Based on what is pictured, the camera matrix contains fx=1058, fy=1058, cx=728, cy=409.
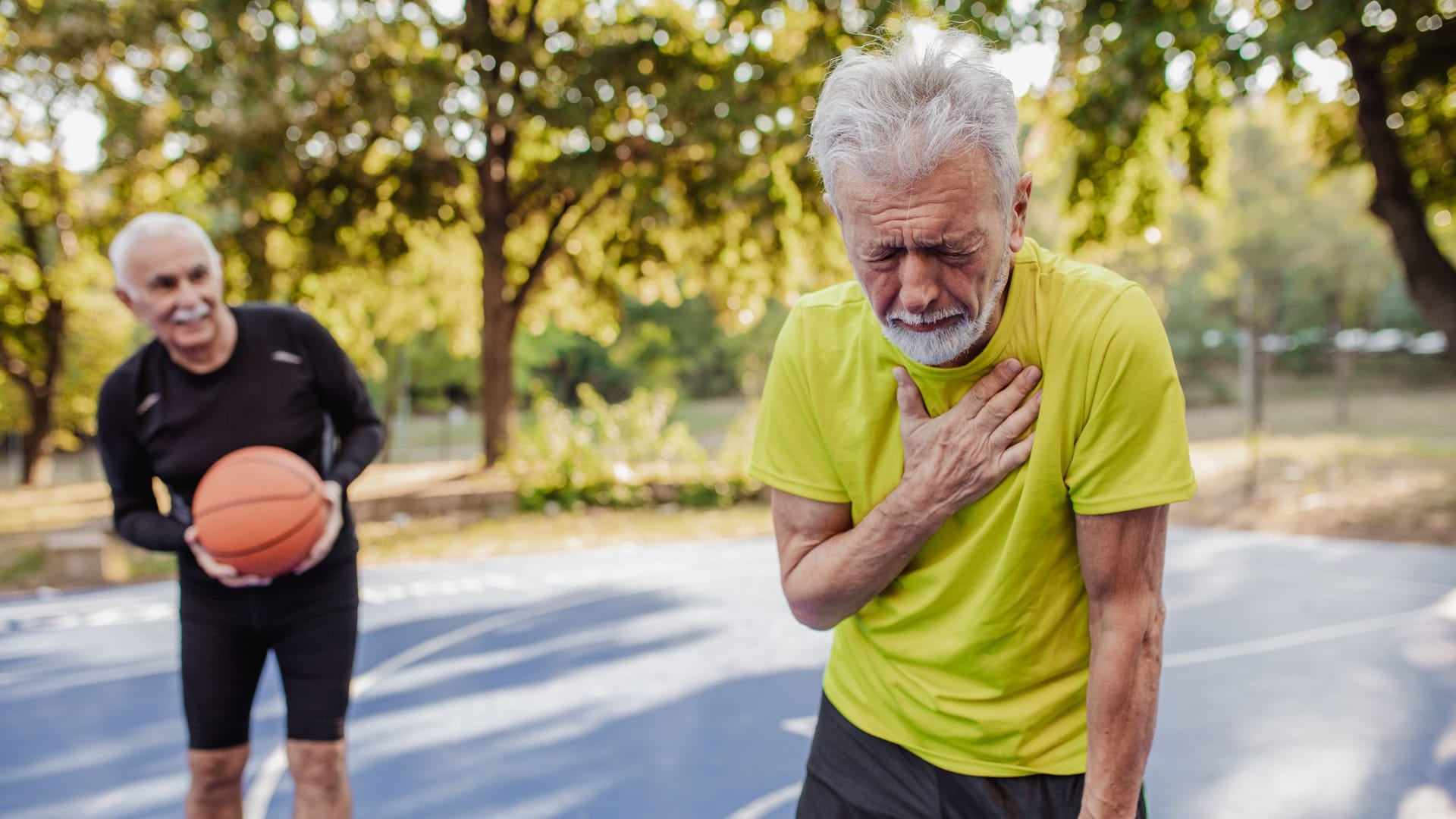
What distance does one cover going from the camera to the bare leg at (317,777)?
108 inches

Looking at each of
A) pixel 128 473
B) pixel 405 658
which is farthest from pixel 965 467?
pixel 405 658

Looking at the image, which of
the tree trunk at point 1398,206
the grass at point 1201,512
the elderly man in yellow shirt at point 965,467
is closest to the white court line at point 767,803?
the elderly man in yellow shirt at point 965,467

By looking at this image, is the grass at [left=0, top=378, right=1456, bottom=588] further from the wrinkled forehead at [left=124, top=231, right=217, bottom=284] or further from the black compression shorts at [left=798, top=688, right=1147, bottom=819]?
the black compression shorts at [left=798, top=688, right=1147, bottom=819]

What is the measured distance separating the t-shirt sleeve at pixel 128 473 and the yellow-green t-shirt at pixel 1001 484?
73.7 inches

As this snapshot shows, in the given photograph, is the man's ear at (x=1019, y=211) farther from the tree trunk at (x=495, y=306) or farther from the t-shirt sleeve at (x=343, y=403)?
the tree trunk at (x=495, y=306)

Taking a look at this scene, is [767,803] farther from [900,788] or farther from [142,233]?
[142,233]

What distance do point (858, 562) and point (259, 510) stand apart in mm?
1676

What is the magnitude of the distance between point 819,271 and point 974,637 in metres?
13.9

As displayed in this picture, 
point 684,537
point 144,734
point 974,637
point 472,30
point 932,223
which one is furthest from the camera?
point 472,30

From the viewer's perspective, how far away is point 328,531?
284 cm

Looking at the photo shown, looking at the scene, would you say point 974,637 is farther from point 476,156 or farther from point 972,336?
point 476,156

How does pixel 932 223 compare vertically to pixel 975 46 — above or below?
below

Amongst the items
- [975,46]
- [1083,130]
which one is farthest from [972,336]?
[1083,130]

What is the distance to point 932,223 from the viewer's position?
1369mm
